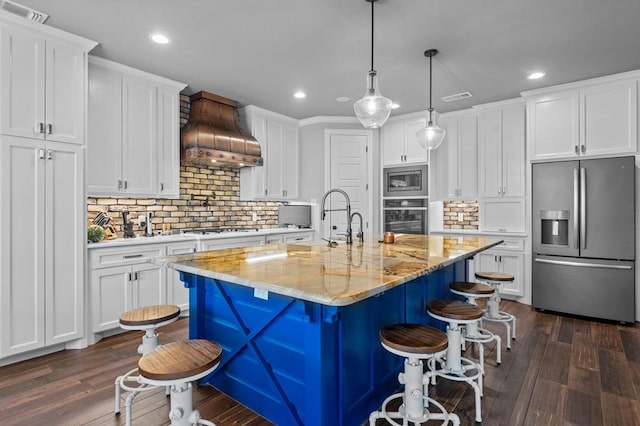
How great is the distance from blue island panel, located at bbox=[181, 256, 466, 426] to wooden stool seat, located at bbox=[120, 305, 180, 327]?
181 mm

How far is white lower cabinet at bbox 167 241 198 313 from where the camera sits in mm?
3675

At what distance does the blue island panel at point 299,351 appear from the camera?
1623mm

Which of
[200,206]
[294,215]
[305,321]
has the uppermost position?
[200,206]

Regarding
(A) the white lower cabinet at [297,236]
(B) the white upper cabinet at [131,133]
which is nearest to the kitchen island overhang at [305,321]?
(B) the white upper cabinet at [131,133]

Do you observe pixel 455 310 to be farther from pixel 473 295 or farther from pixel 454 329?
pixel 473 295

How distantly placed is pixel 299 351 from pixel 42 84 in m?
2.99

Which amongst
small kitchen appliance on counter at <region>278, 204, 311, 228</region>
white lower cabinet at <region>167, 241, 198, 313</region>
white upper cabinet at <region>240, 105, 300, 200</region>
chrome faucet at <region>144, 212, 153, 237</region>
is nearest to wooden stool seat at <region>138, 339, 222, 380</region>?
white lower cabinet at <region>167, 241, 198, 313</region>

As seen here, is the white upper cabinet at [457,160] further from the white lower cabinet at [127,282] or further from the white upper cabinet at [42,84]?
the white upper cabinet at [42,84]

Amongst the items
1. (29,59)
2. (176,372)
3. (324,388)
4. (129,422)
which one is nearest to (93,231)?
(29,59)

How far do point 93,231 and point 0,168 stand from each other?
2.92 feet

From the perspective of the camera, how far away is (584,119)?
400 centimetres

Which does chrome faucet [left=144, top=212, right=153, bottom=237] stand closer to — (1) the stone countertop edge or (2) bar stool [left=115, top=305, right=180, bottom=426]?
(1) the stone countertop edge

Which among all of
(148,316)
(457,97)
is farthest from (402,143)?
(148,316)

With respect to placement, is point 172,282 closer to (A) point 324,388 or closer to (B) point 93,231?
(B) point 93,231
